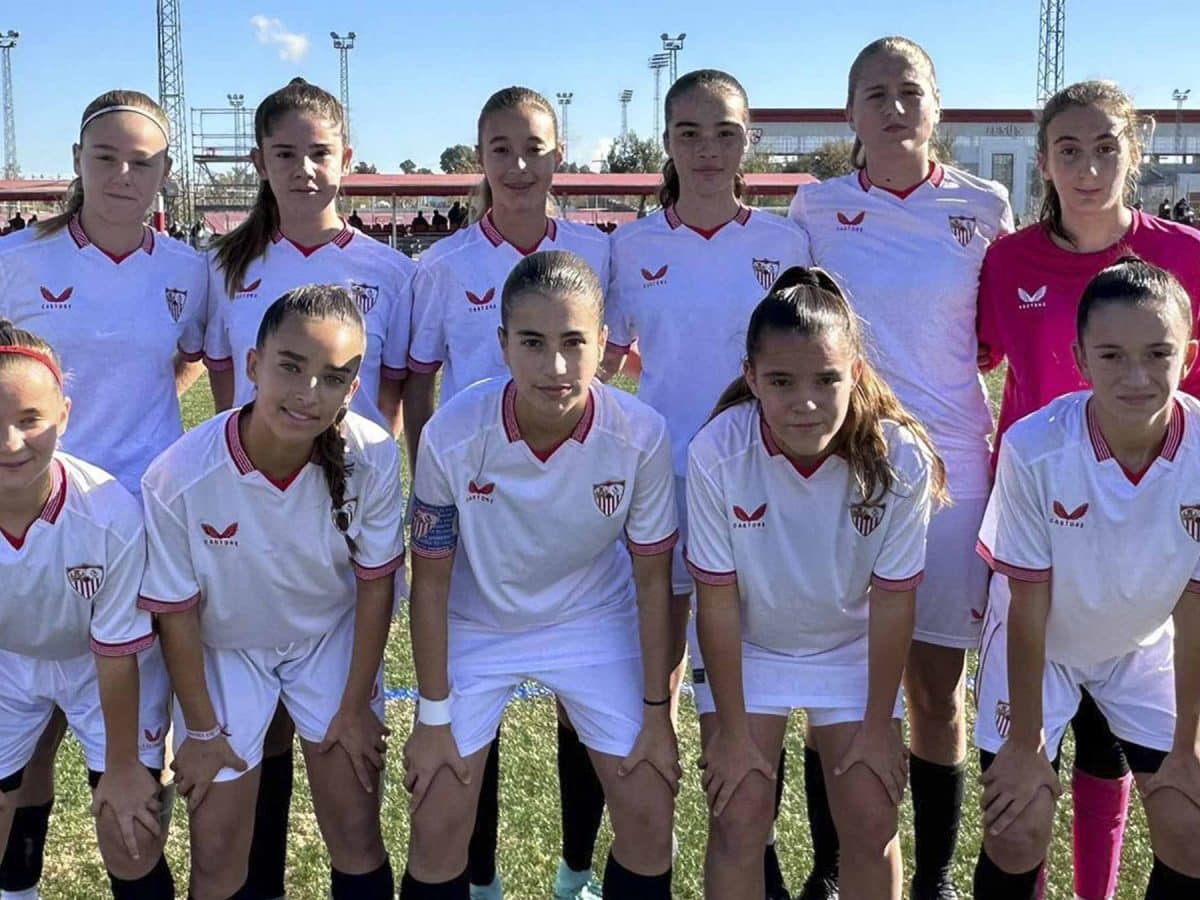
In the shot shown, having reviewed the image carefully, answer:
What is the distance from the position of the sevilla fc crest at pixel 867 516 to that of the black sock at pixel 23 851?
2134mm

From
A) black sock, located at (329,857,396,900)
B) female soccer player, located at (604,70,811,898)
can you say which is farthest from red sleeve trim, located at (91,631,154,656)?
female soccer player, located at (604,70,811,898)

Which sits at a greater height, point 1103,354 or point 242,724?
point 1103,354

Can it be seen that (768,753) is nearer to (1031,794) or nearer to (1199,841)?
(1031,794)

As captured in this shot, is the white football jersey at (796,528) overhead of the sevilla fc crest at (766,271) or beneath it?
beneath

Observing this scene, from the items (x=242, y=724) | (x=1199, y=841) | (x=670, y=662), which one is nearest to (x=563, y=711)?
(x=670, y=662)

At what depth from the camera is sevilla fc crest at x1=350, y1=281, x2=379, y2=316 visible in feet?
10.4

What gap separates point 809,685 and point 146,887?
159 centimetres

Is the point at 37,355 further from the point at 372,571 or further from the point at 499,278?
the point at 499,278

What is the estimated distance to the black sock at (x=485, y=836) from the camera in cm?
300

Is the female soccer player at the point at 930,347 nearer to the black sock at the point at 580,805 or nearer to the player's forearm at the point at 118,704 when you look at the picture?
the black sock at the point at 580,805

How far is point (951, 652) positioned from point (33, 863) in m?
2.39

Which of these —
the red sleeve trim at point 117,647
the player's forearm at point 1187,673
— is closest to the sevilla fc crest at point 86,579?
the red sleeve trim at point 117,647

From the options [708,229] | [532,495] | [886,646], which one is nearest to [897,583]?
[886,646]

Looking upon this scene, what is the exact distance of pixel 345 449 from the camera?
270 centimetres
